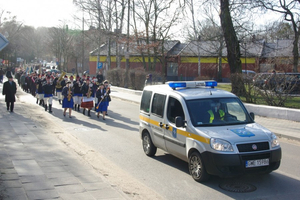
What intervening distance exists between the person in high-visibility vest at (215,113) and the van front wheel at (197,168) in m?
0.83

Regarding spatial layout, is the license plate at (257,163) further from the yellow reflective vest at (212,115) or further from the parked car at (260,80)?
the parked car at (260,80)

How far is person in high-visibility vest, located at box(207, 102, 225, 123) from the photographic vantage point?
7.54m

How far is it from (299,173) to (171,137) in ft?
9.05

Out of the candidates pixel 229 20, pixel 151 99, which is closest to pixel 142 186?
pixel 151 99

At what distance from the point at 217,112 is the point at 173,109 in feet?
3.27

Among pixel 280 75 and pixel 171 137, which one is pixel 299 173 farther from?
pixel 280 75

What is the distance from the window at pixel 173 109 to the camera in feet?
25.8

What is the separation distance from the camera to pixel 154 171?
26.6ft

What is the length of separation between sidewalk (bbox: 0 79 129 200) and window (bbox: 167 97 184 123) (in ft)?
6.50

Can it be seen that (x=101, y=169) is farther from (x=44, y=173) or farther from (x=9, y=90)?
(x=9, y=90)

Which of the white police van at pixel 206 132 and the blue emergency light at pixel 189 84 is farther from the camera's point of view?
the blue emergency light at pixel 189 84

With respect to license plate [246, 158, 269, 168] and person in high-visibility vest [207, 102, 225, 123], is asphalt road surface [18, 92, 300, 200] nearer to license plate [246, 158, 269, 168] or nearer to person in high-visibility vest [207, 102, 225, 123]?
license plate [246, 158, 269, 168]

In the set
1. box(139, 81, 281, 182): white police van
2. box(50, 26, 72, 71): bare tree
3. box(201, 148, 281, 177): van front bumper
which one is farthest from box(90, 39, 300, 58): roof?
box(201, 148, 281, 177): van front bumper

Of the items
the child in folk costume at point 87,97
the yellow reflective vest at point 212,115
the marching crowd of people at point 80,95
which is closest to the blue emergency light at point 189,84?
the yellow reflective vest at point 212,115
